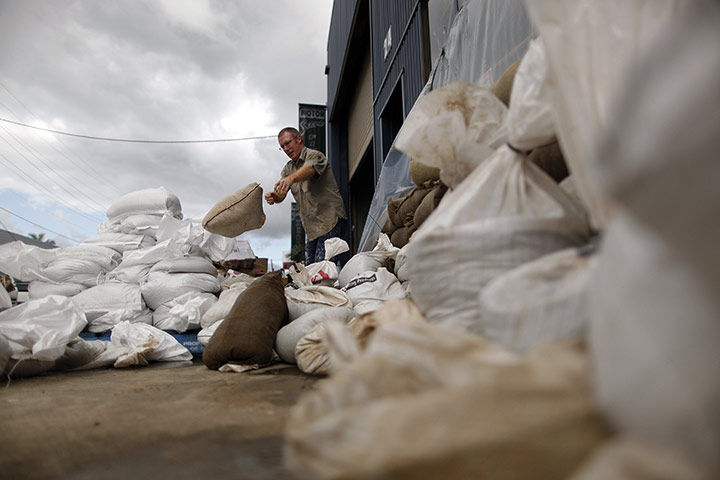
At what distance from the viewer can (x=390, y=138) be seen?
5.56 m

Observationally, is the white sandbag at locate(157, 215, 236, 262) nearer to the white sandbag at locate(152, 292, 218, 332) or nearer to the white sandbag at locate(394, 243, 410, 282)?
the white sandbag at locate(152, 292, 218, 332)

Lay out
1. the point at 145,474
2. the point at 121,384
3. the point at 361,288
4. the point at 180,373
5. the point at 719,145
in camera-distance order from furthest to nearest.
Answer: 1. the point at 361,288
2. the point at 180,373
3. the point at 121,384
4. the point at 145,474
5. the point at 719,145

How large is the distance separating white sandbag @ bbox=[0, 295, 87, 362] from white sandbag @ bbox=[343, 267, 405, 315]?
135 cm

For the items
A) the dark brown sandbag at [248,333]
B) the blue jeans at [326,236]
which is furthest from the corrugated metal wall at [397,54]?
the dark brown sandbag at [248,333]

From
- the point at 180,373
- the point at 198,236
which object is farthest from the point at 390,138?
the point at 180,373

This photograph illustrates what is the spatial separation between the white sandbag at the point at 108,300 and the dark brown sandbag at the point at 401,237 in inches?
75.4

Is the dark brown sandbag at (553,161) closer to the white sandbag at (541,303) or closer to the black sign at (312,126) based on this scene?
the white sandbag at (541,303)

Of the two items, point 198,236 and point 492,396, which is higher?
point 198,236

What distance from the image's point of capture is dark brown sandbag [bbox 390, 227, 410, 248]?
2643 mm

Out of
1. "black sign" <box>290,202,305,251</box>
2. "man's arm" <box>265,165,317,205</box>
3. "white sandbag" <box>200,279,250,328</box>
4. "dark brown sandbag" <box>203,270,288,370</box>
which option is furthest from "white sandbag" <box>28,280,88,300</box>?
"black sign" <box>290,202,305,251</box>

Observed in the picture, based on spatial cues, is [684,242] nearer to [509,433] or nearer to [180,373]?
[509,433]

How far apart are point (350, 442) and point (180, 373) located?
156 centimetres

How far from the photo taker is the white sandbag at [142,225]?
3.57m

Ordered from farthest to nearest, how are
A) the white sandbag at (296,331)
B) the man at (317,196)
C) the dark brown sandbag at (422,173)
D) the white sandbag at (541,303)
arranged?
1. the man at (317,196)
2. the dark brown sandbag at (422,173)
3. the white sandbag at (296,331)
4. the white sandbag at (541,303)
